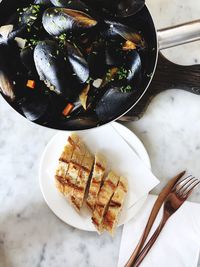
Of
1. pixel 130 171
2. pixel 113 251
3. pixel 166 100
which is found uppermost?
pixel 166 100

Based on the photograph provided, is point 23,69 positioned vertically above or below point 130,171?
above

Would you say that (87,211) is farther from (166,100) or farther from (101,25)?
(101,25)

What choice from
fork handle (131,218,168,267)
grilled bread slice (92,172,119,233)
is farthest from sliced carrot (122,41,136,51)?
fork handle (131,218,168,267)

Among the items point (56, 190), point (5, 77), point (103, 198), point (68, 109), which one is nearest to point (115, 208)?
point (103, 198)

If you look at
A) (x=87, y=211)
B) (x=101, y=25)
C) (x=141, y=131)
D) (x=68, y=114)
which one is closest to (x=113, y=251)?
(x=87, y=211)

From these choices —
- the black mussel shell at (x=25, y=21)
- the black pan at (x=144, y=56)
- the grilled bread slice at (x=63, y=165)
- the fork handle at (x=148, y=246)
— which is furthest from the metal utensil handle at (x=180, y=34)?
the fork handle at (x=148, y=246)

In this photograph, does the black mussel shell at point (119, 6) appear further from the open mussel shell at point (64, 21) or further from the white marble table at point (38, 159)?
the white marble table at point (38, 159)

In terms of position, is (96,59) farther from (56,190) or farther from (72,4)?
(56,190)
